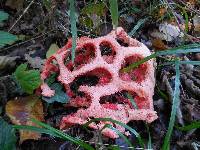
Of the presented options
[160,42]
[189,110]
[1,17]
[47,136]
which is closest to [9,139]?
[47,136]

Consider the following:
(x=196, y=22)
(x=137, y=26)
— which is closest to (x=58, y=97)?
(x=137, y=26)

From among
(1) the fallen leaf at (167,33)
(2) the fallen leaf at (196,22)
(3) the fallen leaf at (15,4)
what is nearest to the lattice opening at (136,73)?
(1) the fallen leaf at (167,33)

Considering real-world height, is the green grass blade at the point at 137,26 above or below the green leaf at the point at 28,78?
above

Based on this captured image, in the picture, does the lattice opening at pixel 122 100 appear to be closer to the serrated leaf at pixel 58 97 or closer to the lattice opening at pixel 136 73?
the lattice opening at pixel 136 73

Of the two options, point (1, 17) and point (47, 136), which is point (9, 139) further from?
point (1, 17)

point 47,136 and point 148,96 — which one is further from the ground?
point 148,96

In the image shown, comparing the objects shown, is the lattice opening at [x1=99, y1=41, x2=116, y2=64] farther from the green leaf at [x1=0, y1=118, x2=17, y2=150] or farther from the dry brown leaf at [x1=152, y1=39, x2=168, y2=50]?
the green leaf at [x1=0, y1=118, x2=17, y2=150]

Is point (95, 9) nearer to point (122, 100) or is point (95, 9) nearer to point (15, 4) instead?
point (15, 4)
